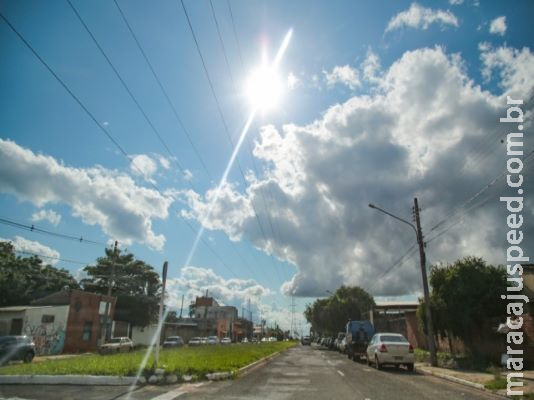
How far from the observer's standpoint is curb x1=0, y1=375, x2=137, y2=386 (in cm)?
1347

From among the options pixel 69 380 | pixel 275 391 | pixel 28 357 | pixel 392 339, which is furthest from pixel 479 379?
pixel 28 357

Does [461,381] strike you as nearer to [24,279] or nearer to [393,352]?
[393,352]

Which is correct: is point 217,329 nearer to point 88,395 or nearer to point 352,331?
point 352,331

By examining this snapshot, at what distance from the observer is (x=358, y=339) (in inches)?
1254

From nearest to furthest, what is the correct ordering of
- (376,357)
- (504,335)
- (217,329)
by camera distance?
(504,335) < (376,357) < (217,329)

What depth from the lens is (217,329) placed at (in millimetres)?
107312

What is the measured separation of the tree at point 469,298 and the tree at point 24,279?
154ft

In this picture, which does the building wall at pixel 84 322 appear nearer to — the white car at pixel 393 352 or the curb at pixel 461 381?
the white car at pixel 393 352

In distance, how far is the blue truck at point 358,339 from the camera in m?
30.3

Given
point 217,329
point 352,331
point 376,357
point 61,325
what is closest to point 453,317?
point 376,357

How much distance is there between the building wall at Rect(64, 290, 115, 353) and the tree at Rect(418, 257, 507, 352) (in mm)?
32689

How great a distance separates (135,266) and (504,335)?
206 feet

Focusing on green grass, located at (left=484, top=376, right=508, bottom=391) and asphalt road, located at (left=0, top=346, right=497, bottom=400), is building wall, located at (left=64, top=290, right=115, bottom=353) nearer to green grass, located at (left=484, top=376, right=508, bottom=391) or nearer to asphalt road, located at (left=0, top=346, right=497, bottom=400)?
asphalt road, located at (left=0, top=346, right=497, bottom=400)

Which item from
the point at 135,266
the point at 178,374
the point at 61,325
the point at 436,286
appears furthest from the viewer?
the point at 135,266
